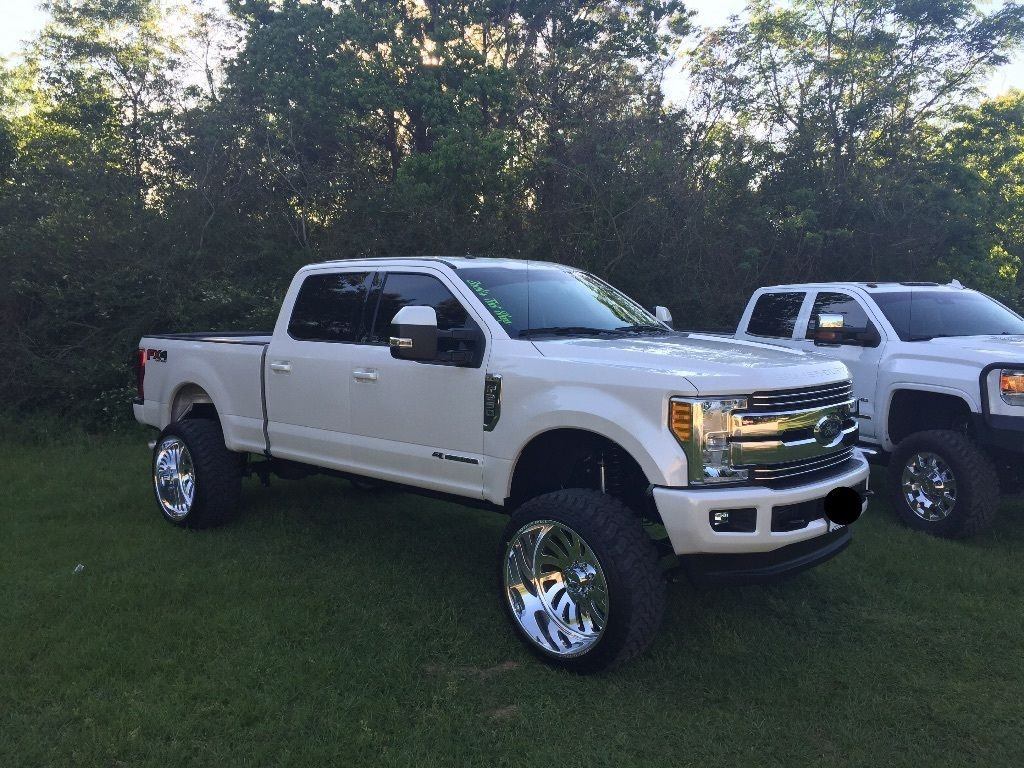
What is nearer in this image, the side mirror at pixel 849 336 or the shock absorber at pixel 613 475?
the shock absorber at pixel 613 475

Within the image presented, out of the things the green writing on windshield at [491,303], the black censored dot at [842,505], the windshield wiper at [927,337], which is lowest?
the black censored dot at [842,505]

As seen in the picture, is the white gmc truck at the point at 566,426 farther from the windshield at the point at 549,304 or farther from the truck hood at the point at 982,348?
the truck hood at the point at 982,348

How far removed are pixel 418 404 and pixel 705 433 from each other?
182cm

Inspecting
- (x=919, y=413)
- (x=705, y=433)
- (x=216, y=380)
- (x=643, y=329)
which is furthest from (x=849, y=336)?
(x=216, y=380)

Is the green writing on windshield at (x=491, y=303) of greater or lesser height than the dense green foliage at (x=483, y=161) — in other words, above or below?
below

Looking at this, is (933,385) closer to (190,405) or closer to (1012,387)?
(1012,387)

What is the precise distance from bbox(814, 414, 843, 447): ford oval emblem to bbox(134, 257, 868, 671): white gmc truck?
13mm

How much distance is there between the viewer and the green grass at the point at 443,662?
130 inches

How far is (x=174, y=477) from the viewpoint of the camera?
6.46 meters

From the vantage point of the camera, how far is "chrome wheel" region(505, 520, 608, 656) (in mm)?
3891

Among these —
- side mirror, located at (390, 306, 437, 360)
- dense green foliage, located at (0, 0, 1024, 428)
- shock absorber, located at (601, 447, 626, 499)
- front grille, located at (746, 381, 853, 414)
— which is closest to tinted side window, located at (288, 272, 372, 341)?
side mirror, located at (390, 306, 437, 360)

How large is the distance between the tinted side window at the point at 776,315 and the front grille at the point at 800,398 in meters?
3.93

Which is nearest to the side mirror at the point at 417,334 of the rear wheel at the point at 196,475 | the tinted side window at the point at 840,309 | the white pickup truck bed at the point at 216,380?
the white pickup truck bed at the point at 216,380

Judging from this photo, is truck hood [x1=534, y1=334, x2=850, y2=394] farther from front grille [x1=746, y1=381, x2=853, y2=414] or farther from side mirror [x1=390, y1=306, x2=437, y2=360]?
side mirror [x1=390, y1=306, x2=437, y2=360]
